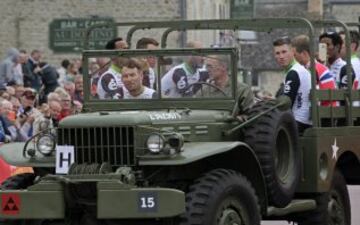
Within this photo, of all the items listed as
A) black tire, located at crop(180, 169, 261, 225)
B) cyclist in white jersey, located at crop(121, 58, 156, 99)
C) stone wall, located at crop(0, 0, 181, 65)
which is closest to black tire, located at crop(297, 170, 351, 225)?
black tire, located at crop(180, 169, 261, 225)

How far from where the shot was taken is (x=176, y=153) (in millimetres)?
9695

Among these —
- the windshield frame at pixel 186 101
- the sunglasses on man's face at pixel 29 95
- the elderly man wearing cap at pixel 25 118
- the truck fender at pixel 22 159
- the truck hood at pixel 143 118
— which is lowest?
the elderly man wearing cap at pixel 25 118

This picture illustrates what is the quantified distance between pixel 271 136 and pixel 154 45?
95.9 inches

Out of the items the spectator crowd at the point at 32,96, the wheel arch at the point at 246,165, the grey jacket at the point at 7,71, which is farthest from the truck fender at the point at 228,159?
the grey jacket at the point at 7,71

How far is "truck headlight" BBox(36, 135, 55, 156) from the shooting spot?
33.8ft

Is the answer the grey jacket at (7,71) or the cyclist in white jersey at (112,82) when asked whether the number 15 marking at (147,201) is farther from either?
the grey jacket at (7,71)

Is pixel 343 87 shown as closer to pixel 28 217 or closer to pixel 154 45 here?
pixel 154 45

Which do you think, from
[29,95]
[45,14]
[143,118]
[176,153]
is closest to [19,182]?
[143,118]

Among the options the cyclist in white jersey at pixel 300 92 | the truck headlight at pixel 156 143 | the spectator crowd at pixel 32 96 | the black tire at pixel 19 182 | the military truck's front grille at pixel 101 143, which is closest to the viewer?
the truck headlight at pixel 156 143

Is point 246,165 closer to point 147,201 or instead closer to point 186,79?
point 186,79

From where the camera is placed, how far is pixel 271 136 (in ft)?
34.5

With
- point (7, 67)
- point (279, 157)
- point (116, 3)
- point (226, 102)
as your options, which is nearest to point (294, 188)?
point (279, 157)

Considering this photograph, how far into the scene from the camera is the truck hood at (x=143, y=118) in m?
9.95

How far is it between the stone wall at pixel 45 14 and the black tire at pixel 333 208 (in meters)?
27.9
